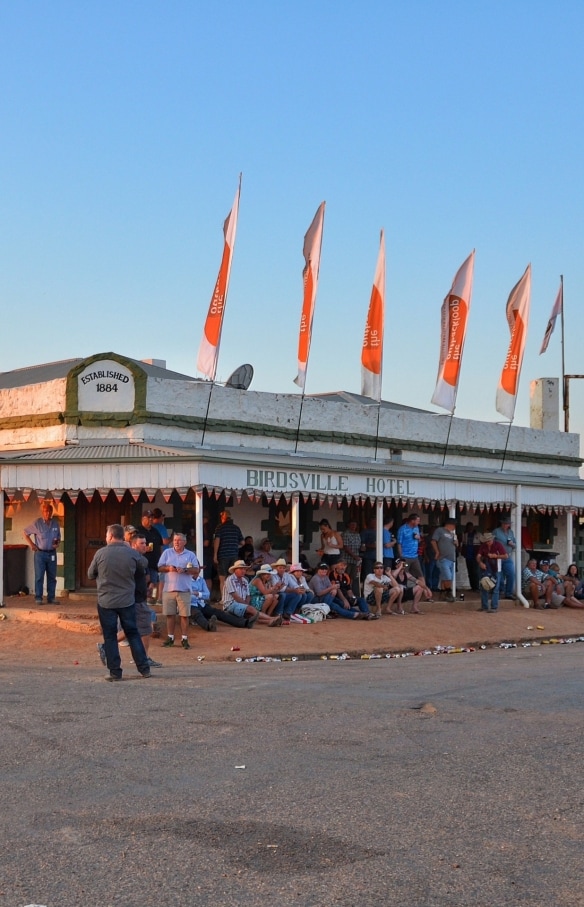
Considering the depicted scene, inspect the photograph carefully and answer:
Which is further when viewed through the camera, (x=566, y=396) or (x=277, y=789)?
(x=566, y=396)

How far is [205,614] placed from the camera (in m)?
17.5

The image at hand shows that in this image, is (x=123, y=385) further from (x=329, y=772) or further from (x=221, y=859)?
(x=221, y=859)

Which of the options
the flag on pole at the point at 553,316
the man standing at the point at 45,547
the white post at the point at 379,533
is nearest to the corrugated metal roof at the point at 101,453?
the man standing at the point at 45,547

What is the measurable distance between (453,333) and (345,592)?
25.6 ft

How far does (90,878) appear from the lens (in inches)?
206

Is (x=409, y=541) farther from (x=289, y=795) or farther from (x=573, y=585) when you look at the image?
(x=289, y=795)

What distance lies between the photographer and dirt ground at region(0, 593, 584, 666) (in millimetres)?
15625

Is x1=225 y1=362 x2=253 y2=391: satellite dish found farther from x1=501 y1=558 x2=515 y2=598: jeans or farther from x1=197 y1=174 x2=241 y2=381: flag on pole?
x1=501 y1=558 x2=515 y2=598: jeans

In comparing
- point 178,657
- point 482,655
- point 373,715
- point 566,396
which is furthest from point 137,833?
point 566,396

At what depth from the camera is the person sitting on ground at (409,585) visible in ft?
69.9

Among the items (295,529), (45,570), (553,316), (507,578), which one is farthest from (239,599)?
(553,316)

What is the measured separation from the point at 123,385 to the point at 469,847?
1665 centimetres

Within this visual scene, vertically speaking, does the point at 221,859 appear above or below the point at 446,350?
below

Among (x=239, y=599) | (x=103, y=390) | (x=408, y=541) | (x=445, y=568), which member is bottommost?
(x=239, y=599)
